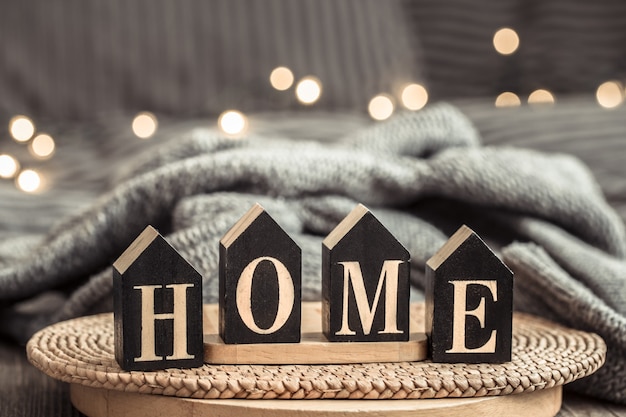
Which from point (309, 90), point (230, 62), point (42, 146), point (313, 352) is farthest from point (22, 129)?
point (313, 352)

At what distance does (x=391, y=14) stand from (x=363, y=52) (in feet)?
0.46

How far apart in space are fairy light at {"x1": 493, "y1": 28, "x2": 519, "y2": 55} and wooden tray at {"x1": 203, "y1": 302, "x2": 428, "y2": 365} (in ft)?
4.49

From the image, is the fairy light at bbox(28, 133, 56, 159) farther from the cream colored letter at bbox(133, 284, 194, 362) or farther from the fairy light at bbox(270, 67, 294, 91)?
the cream colored letter at bbox(133, 284, 194, 362)

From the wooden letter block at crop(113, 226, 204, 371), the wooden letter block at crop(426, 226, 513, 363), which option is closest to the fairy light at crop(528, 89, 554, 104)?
the wooden letter block at crop(426, 226, 513, 363)

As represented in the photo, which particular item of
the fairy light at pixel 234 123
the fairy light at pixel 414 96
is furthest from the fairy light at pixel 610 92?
the fairy light at pixel 234 123

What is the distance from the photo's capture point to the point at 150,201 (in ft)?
3.18

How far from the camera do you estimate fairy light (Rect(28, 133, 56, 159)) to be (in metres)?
1.67

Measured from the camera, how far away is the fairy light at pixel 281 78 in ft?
5.92

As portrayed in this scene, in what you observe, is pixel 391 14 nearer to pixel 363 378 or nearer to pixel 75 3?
pixel 75 3

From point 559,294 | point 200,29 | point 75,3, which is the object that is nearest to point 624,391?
point 559,294

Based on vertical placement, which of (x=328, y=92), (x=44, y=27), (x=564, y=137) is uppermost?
(x=44, y=27)

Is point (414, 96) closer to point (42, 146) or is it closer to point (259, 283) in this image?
point (42, 146)

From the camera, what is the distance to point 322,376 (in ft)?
2.23

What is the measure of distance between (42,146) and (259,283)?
Answer: 44.2 inches
